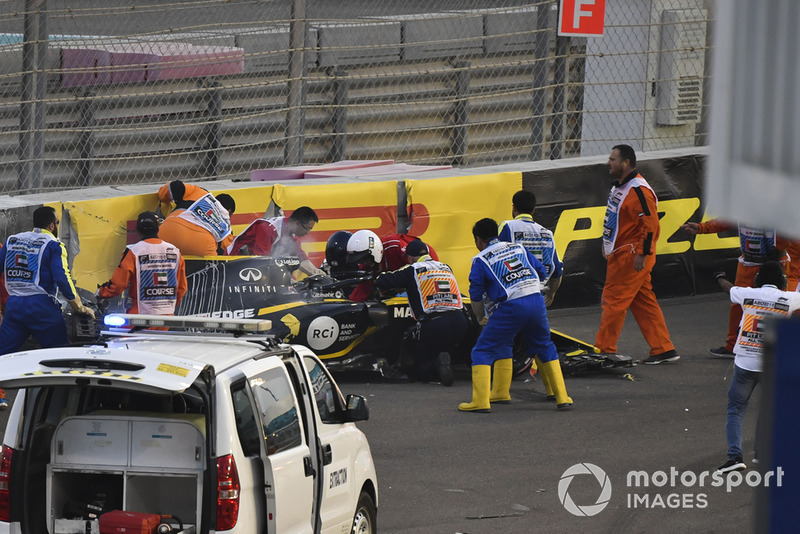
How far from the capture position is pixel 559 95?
15117mm

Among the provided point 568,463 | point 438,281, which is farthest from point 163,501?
point 438,281

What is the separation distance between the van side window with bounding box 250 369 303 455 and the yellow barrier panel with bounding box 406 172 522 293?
25.6ft

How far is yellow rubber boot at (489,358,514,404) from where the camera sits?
11.0 metres

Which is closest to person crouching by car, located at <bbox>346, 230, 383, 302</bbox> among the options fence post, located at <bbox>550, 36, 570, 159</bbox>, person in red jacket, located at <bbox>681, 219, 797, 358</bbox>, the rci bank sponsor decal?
person in red jacket, located at <bbox>681, 219, 797, 358</bbox>

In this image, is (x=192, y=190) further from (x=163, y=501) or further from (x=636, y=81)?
(x=163, y=501)

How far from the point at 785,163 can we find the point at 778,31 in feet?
1.18

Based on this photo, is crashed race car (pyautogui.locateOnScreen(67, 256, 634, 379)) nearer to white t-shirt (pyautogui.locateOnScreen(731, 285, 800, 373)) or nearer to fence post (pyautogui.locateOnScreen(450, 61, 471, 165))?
white t-shirt (pyautogui.locateOnScreen(731, 285, 800, 373))

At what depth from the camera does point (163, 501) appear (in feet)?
20.5

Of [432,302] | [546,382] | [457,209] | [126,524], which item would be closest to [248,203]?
[457,209]

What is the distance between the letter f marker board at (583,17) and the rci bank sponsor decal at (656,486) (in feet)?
22.2

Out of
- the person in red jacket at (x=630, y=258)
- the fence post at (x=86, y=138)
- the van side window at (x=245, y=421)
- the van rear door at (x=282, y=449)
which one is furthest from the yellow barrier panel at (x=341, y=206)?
the van side window at (x=245, y=421)

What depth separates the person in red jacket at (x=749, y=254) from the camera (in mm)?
12227

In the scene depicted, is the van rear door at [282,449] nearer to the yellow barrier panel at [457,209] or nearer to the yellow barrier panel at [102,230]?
the yellow barrier panel at [102,230]

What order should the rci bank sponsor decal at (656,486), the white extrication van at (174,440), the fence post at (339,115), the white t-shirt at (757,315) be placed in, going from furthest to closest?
Answer: the fence post at (339,115) → the white t-shirt at (757,315) → the rci bank sponsor decal at (656,486) → the white extrication van at (174,440)
